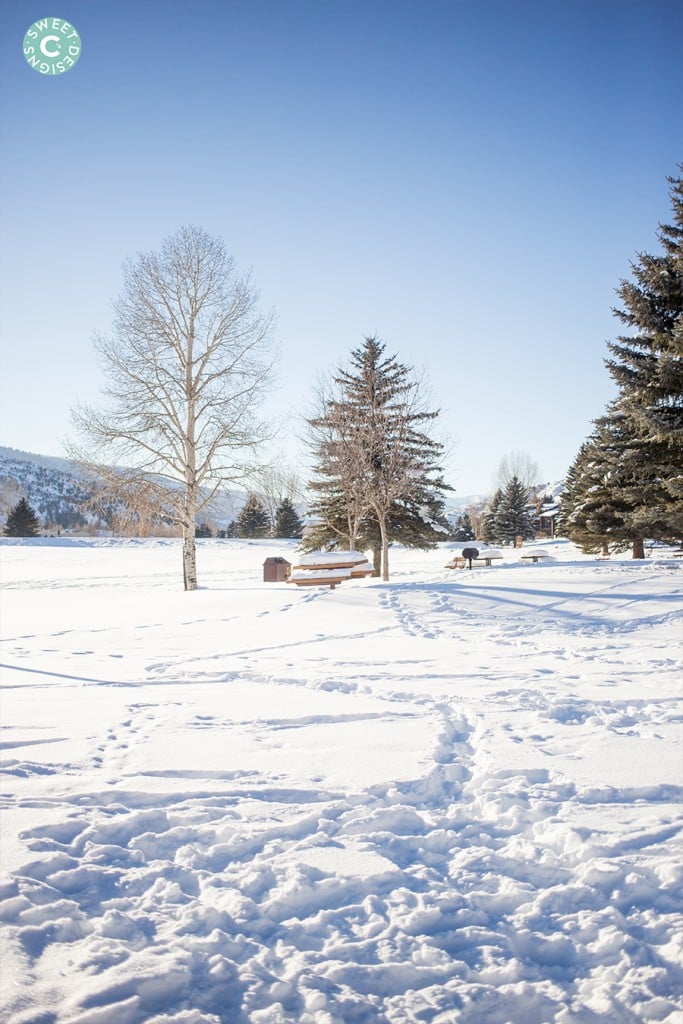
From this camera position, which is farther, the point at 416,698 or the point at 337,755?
the point at 416,698

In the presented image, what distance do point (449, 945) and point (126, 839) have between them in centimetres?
161

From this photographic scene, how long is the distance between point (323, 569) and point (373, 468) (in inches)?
255

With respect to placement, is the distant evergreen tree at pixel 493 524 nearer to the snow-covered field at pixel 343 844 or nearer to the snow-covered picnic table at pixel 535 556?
the snow-covered picnic table at pixel 535 556

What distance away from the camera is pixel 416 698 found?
4898 mm

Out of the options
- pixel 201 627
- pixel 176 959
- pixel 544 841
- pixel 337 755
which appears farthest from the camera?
pixel 201 627

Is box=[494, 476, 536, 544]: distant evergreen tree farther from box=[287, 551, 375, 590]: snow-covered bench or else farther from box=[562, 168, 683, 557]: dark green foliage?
box=[287, 551, 375, 590]: snow-covered bench

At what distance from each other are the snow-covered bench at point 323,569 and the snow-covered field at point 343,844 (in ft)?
31.1

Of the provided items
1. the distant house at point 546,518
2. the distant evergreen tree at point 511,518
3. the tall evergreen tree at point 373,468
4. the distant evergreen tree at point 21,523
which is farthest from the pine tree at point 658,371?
the distant evergreen tree at point 21,523

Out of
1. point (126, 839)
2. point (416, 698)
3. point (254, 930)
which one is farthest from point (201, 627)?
point (254, 930)

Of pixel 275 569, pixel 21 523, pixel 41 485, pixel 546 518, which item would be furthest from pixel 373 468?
pixel 41 485

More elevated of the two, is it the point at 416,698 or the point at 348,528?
the point at 348,528

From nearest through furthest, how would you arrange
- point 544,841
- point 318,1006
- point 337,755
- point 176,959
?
point 318,1006, point 176,959, point 544,841, point 337,755

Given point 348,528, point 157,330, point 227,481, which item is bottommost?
point 348,528

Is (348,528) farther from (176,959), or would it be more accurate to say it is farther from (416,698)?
(176,959)
